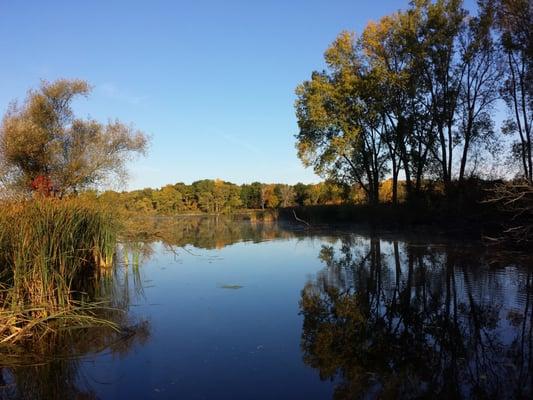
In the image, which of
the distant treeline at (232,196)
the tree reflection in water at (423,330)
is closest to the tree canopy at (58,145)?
the tree reflection in water at (423,330)

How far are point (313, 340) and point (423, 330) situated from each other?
5.47 feet

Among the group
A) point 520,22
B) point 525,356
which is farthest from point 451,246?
point 520,22

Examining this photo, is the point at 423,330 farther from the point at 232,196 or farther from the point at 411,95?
the point at 232,196

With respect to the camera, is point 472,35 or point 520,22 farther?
point 472,35

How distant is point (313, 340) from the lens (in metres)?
5.89

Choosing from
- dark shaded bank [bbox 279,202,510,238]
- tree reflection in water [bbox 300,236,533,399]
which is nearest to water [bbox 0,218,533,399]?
tree reflection in water [bbox 300,236,533,399]

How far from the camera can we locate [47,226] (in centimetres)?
723

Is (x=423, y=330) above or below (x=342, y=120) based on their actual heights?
below

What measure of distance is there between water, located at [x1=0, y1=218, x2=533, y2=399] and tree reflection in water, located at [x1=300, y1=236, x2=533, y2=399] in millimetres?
22

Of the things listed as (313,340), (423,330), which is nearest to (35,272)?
(313,340)

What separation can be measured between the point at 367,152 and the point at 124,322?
24952mm

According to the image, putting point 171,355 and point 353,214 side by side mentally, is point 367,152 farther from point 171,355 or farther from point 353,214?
point 171,355

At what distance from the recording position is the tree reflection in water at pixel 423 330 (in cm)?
435

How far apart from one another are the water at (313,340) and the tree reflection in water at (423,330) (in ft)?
0.07
